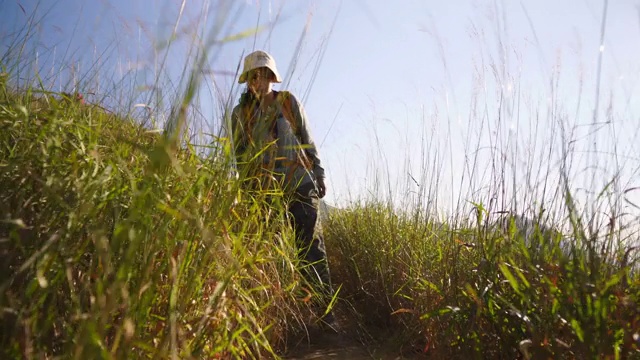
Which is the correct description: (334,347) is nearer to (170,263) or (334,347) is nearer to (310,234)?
(310,234)

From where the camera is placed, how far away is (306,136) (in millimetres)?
2652

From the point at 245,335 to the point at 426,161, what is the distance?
1.56 metres

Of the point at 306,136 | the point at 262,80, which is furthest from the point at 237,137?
the point at 306,136

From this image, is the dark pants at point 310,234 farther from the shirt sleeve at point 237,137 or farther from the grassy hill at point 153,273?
the grassy hill at point 153,273

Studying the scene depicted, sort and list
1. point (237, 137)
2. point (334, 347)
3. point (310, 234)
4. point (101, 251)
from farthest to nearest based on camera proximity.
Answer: point (310, 234) < point (334, 347) < point (237, 137) < point (101, 251)

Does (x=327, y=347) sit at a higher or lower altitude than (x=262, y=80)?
lower

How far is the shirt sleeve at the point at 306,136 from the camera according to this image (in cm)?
254

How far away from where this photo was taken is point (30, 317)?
967 millimetres

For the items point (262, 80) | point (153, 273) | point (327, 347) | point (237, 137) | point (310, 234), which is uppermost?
point (262, 80)

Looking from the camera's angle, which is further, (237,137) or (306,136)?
(306,136)

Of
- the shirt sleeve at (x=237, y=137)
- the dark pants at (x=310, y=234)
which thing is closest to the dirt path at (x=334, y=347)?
the dark pants at (x=310, y=234)

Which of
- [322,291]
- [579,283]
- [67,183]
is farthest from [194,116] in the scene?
[579,283]

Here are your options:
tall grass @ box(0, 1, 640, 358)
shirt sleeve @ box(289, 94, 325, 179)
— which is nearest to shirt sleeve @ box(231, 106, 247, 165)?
tall grass @ box(0, 1, 640, 358)

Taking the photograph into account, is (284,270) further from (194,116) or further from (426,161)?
(426,161)
